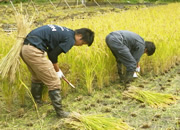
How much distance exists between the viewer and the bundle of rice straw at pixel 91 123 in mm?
2225

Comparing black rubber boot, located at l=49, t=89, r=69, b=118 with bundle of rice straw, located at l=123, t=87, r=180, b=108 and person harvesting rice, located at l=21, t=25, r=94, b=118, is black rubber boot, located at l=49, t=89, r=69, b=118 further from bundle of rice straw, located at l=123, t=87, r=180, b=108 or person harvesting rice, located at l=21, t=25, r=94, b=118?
bundle of rice straw, located at l=123, t=87, r=180, b=108

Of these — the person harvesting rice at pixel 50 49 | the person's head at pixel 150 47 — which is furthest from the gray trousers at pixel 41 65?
the person's head at pixel 150 47

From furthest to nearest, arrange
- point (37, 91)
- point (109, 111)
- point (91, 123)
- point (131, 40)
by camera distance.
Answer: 1. point (131, 40)
2. point (37, 91)
3. point (109, 111)
4. point (91, 123)

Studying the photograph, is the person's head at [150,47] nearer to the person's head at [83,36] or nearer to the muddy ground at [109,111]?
the muddy ground at [109,111]

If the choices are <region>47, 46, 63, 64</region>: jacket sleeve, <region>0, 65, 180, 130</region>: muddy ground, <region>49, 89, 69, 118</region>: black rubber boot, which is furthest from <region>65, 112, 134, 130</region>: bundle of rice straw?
<region>47, 46, 63, 64</region>: jacket sleeve

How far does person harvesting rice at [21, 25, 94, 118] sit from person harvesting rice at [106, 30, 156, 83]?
81 cm

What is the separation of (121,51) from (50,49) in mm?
1038

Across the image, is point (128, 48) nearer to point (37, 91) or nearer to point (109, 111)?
point (109, 111)

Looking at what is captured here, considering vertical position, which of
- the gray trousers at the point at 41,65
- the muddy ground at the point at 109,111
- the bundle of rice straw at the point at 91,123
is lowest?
the muddy ground at the point at 109,111

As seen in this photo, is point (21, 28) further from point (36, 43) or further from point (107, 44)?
point (107, 44)

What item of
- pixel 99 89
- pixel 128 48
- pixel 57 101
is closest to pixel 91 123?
pixel 57 101

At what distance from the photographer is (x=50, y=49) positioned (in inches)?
103

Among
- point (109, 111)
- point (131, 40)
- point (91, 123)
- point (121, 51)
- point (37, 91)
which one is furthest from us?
point (131, 40)

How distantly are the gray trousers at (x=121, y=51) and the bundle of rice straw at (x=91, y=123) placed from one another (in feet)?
3.84
